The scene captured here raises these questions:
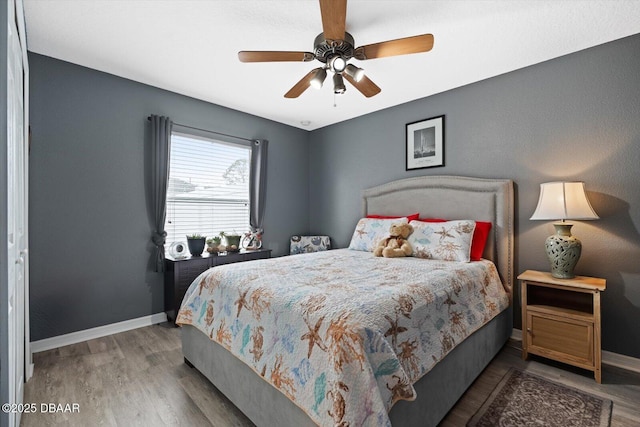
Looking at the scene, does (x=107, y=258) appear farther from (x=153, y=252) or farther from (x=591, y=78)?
(x=591, y=78)

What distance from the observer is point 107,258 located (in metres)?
2.98

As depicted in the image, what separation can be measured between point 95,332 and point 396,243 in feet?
10.0

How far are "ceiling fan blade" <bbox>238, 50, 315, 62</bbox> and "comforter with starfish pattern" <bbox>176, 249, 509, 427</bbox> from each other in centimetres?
154

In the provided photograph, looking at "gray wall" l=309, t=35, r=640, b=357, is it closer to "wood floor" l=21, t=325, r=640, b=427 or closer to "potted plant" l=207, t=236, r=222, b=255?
Answer: "wood floor" l=21, t=325, r=640, b=427

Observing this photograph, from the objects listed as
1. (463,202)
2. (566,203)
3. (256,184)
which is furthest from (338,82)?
(256,184)

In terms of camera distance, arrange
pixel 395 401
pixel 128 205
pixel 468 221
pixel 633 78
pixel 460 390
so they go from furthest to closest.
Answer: pixel 128 205, pixel 468 221, pixel 633 78, pixel 460 390, pixel 395 401

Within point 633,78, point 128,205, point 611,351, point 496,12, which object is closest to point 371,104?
point 496,12

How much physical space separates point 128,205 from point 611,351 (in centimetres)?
458

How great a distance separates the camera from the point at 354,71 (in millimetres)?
2203

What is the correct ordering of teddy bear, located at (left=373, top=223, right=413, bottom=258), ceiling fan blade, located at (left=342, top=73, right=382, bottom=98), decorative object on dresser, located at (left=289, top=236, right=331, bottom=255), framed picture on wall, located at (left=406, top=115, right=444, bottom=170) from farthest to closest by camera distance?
1. decorative object on dresser, located at (left=289, top=236, right=331, bottom=255)
2. framed picture on wall, located at (left=406, top=115, right=444, bottom=170)
3. teddy bear, located at (left=373, top=223, right=413, bottom=258)
4. ceiling fan blade, located at (left=342, top=73, right=382, bottom=98)

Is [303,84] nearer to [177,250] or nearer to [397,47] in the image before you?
[397,47]

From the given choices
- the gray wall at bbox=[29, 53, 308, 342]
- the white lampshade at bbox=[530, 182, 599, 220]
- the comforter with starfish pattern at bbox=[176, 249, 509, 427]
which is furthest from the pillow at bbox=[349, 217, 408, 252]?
the gray wall at bbox=[29, 53, 308, 342]

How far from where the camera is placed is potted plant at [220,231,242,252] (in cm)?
371

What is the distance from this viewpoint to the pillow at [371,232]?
3.36 m
